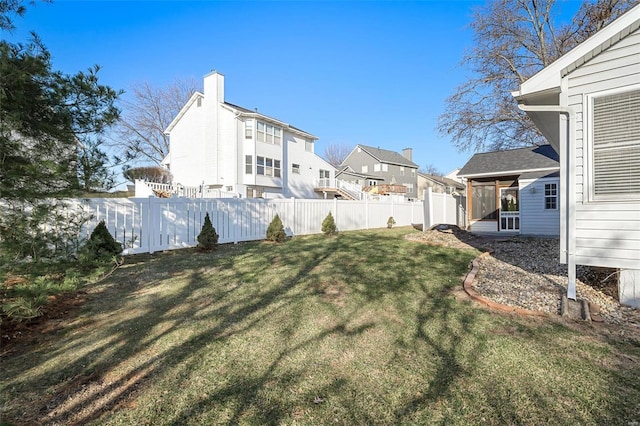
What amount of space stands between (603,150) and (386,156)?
38699 millimetres

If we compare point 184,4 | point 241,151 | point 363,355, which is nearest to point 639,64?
point 363,355

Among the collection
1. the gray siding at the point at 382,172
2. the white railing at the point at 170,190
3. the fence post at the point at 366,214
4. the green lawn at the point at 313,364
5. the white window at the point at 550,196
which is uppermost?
the gray siding at the point at 382,172

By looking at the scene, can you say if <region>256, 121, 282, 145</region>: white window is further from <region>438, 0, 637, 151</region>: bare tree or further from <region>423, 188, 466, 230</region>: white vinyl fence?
<region>423, 188, 466, 230</region>: white vinyl fence

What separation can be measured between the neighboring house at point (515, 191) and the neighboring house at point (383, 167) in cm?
2244

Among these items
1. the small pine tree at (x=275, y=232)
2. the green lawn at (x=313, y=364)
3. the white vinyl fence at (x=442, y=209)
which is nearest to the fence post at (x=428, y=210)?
the white vinyl fence at (x=442, y=209)

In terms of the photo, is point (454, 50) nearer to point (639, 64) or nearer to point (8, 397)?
point (639, 64)

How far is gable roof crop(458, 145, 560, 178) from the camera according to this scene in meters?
12.9

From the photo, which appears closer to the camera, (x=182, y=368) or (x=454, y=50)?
(x=182, y=368)

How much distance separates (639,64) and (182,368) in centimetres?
607

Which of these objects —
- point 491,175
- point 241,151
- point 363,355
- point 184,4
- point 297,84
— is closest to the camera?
point 363,355

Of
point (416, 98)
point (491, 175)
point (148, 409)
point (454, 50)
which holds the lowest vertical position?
point (148, 409)

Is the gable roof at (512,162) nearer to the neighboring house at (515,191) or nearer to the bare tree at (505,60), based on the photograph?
the neighboring house at (515,191)

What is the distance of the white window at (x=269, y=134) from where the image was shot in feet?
73.4

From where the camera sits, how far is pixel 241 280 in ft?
17.7
